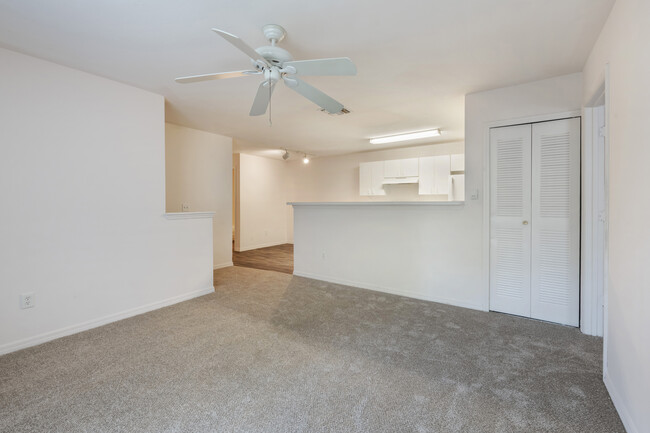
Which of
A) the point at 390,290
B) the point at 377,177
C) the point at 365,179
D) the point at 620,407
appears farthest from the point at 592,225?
the point at 365,179

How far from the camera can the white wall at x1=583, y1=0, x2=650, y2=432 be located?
1282mm

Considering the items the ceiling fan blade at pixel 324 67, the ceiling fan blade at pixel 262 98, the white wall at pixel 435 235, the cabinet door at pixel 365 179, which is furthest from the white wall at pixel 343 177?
the ceiling fan blade at pixel 324 67

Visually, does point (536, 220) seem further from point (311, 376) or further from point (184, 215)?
point (184, 215)

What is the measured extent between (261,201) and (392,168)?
3.36m

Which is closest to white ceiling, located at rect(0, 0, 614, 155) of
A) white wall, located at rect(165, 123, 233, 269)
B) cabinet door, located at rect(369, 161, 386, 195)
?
white wall, located at rect(165, 123, 233, 269)

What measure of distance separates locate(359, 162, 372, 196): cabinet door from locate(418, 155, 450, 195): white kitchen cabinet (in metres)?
1.14

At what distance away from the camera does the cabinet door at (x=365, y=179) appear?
6.32m

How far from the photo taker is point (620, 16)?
5.29 feet

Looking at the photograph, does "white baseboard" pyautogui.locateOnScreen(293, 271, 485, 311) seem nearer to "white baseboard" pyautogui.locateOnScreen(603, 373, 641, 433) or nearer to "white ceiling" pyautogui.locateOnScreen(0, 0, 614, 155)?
"white baseboard" pyautogui.locateOnScreen(603, 373, 641, 433)

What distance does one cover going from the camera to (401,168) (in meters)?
5.82

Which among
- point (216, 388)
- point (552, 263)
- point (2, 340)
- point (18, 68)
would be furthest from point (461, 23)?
point (2, 340)

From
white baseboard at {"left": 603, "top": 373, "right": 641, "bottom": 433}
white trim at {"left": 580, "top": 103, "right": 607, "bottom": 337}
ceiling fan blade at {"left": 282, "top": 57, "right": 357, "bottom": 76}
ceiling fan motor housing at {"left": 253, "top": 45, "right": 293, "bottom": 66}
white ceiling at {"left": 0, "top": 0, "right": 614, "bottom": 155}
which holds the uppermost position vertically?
white ceiling at {"left": 0, "top": 0, "right": 614, "bottom": 155}

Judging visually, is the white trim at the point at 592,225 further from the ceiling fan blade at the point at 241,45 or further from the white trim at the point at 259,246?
the white trim at the point at 259,246

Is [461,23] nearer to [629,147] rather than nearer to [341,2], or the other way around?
[341,2]
